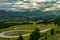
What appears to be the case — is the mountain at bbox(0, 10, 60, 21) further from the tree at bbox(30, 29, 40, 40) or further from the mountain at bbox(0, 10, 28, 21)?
the tree at bbox(30, 29, 40, 40)

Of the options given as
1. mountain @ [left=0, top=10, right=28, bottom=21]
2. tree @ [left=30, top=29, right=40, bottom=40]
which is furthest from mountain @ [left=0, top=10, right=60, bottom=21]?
tree @ [left=30, top=29, right=40, bottom=40]

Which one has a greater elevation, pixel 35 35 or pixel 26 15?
pixel 26 15

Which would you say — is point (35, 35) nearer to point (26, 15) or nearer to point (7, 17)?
point (26, 15)

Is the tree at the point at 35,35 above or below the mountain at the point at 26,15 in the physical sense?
below

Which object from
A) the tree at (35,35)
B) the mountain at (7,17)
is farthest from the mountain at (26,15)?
the tree at (35,35)

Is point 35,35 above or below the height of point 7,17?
below

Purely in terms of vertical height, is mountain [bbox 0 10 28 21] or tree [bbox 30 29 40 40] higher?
mountain [bbox 0 10 28 21]

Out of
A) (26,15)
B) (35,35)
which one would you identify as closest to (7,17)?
(26,15)

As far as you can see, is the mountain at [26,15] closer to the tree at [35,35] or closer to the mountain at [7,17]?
the mountain at [7,17]

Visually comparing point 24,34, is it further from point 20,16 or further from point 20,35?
point 20,16

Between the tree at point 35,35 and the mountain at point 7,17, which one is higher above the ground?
the mountain at point 7,17

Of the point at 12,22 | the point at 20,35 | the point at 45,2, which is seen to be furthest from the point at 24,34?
the point at 45,2
